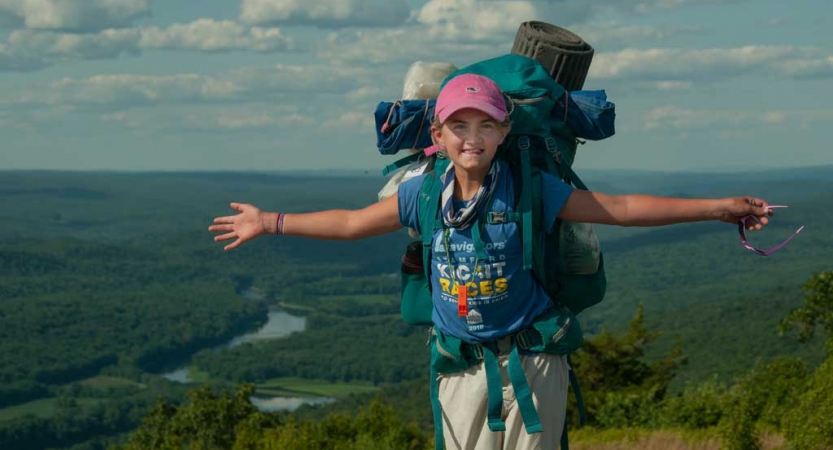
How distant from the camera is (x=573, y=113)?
15.8 ft

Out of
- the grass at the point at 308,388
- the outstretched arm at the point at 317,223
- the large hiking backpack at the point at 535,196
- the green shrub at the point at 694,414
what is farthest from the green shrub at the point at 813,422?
the grass at the point at 308,388

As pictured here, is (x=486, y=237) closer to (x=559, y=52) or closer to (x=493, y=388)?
(x=493, y=388)

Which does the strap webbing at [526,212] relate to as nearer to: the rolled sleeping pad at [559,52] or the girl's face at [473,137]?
the girl's face at [473,137]

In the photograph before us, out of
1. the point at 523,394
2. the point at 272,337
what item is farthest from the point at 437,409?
the point at 272,337

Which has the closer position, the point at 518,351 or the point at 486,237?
the point at 486,237

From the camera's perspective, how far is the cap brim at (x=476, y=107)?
14.1 ft

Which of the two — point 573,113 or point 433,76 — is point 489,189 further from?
point 433,76

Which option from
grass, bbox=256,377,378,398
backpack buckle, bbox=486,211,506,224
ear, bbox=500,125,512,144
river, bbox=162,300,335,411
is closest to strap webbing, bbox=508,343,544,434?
backpack buckle, bbox=486,211,506,224

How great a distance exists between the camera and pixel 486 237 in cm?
449

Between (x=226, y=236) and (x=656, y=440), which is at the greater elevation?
(x=226, y=236)

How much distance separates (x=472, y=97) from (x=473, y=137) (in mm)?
162

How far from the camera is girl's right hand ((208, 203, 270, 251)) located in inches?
188

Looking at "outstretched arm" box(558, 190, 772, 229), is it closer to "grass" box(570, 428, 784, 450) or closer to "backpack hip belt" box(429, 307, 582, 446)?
"backpack hip belt" box(429, 307, 582, 446)

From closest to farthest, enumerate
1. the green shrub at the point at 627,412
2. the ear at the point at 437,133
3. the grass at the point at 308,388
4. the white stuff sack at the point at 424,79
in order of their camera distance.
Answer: the ear at the point at 437,133 < the white stuff sack at the point at 424,79 < the green shrub at the point at 627,412 < the grass at the point at 308,388
